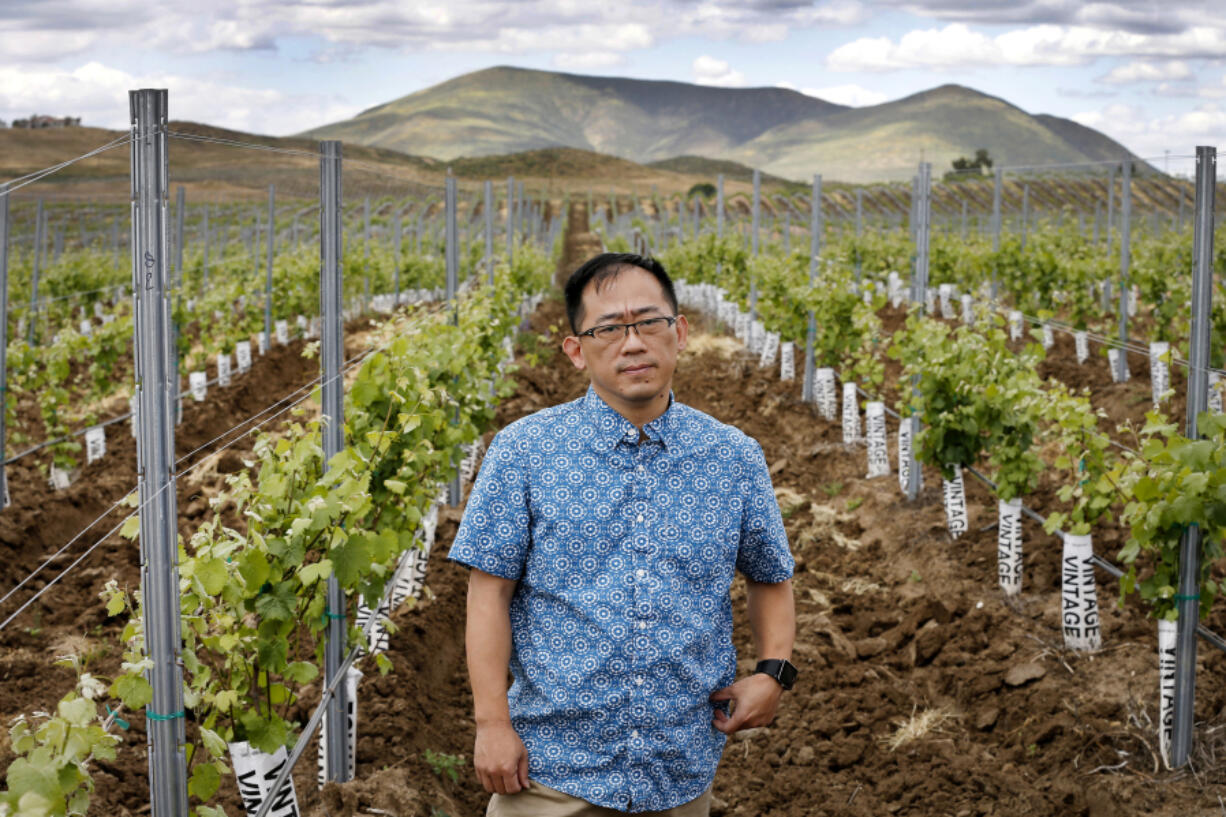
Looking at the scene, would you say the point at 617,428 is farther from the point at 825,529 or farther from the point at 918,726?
the point at 825,529

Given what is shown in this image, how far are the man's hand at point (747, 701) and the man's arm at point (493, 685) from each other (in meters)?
0.41

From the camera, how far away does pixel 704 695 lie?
234 centimetres

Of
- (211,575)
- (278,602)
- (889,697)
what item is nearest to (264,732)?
(278,602)

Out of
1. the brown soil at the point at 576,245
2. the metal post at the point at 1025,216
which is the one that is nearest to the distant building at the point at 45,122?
the brown soil at the point at 576,245

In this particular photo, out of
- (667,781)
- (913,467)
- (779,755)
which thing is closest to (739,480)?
(667,781)

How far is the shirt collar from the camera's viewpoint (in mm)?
2361

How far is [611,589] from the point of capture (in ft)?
7.46

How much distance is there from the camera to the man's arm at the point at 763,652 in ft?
7.82

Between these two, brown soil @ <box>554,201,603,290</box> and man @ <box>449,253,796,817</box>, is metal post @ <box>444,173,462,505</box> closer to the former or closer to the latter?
man @ <box>449,253,796,817</box>

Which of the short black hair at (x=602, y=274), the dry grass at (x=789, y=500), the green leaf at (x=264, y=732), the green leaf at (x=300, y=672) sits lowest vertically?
the dry grass at (x=789, y=500)

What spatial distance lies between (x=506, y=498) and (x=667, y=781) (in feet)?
2.08

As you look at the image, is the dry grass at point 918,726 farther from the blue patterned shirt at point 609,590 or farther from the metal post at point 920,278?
the metal post at point 920,278

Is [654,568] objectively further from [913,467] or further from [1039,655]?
[913,467]

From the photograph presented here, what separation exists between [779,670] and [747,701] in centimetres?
12
